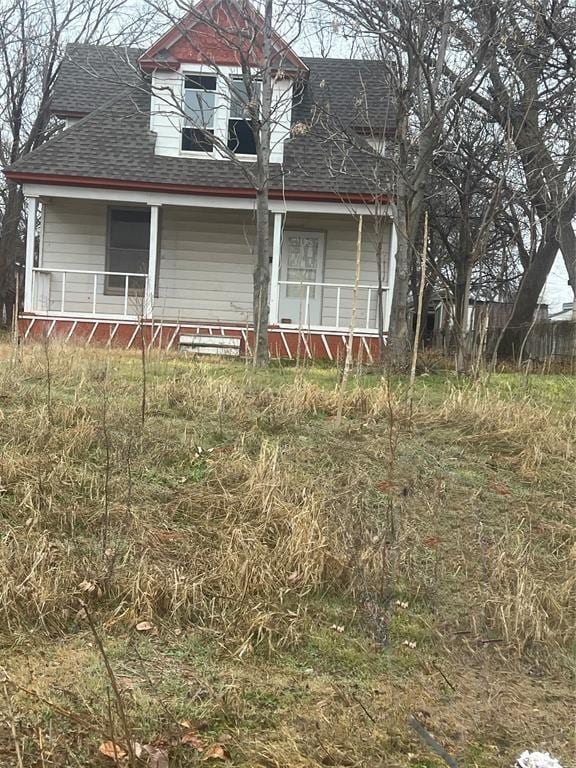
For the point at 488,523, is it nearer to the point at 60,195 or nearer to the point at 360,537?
the point at 360,537

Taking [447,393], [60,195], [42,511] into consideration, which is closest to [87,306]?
[60,195]

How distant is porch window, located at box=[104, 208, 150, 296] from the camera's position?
1411 centimetres

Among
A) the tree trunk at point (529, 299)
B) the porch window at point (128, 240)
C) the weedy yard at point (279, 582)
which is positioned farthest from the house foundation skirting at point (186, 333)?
the weedy yard at point (279, 582)

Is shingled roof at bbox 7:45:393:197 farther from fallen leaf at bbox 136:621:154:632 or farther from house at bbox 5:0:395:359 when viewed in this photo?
fallen leaf at bbox 136:621:154:632

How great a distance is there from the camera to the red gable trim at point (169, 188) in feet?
41.4

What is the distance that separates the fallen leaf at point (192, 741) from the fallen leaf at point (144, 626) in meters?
0.79

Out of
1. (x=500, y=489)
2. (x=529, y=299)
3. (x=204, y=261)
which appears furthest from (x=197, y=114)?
(x=500, y=489)

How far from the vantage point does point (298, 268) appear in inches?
561

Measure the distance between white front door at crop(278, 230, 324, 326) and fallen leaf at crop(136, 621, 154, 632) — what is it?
35.9 ft

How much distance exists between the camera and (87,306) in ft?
45.8

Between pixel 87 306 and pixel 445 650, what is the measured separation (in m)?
12.1

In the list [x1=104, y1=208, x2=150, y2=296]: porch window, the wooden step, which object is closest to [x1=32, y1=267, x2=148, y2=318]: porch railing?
[x1=104, y1=208, x2=150, y2=296]: porch window

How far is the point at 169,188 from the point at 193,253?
1602 mm

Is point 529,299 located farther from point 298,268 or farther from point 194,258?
point 194,258
